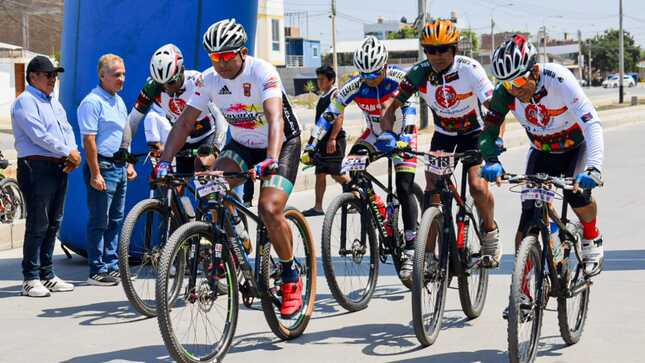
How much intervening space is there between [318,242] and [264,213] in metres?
5.00

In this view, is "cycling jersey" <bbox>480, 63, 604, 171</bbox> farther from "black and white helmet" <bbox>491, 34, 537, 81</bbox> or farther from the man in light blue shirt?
the man in light blue shirt

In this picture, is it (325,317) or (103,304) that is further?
(103,304)

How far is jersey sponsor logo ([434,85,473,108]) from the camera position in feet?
25.6

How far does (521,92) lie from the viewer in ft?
20.6

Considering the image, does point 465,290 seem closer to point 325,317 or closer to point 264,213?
point 325,317

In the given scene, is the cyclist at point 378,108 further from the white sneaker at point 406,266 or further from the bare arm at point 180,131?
the bare arm at point 180,131

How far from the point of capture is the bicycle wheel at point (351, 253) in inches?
303

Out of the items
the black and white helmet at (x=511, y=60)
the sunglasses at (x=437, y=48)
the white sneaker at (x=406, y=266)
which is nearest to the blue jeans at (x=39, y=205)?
the white sneaker at (x=406, y=266)

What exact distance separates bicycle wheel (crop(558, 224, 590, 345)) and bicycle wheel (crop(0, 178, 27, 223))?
28.0ft

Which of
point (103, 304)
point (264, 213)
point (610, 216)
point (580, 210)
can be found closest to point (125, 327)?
point (103, 304)

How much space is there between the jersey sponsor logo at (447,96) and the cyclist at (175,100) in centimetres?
181

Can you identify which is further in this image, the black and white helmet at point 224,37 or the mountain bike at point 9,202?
the mountain bike at point 9,202

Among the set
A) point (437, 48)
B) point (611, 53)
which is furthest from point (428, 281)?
point (611, 53)

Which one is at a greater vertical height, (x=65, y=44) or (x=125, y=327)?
(x=65, y=44)
